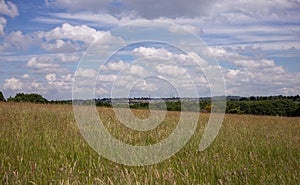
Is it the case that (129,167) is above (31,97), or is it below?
below

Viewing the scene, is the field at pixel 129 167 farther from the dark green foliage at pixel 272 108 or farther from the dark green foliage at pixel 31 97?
the dark green foliage at pixel 272 108

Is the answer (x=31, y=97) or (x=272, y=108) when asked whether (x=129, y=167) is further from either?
(x=272, y=108)

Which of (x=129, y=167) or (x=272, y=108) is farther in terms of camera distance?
(x=272, y=108)

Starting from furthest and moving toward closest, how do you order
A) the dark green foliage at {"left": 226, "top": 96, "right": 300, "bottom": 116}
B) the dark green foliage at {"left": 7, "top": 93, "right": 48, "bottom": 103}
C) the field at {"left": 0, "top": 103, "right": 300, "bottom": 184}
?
1. the dark green foliage at {"left": 226, "top": 96, "right": 300, "bottom": 116}
2. the dark green foliage at {"left": 7, "top": 93, "right": 48, "bottom": 103}
3. the field at {"left": 0, "top": 103, "right": 300, "bottom": 184}

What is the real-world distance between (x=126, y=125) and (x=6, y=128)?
9.35ft

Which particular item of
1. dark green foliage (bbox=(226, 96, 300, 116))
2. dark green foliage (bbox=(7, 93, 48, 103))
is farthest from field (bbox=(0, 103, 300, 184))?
dark green foliage (bbox=(226, 96, 300, 116))

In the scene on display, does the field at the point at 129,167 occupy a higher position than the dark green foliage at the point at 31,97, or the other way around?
the dark green foliage at the point at 31,97

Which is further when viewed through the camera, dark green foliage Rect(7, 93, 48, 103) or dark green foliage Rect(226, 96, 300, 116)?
dark green foliage Rect(226, 96, 300, 116)

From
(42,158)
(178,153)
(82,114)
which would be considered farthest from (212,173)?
(82,114)

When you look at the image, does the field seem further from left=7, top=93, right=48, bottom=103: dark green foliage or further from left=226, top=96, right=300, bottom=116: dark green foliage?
left=226, top=96, right=300, bottom=116: dark green foliage

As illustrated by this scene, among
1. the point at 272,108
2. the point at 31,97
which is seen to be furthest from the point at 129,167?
the point at 272,108

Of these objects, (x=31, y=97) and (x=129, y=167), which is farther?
(x=31, y=97)

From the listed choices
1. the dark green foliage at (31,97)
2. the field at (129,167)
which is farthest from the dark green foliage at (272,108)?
the field at (129,167)

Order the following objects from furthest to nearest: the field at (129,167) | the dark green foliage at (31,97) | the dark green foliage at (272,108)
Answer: the dark green foliage at (272,108), the dark green foliage at (31,97), the field at (129,167)
